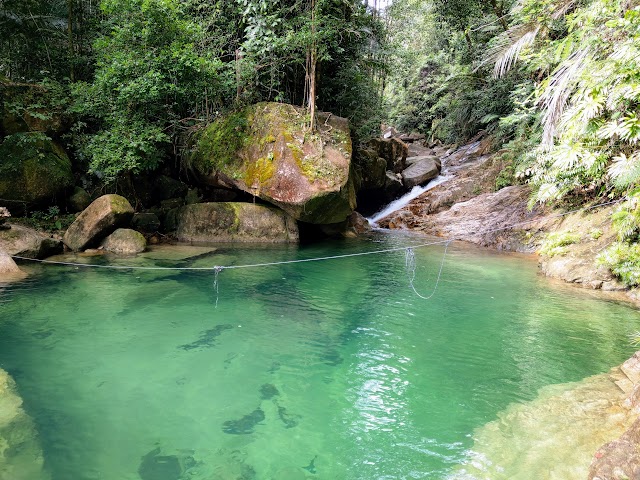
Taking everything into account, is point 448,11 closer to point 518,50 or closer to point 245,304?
point 518,50

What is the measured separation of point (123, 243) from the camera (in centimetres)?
1049

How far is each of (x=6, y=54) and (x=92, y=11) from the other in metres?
2.97

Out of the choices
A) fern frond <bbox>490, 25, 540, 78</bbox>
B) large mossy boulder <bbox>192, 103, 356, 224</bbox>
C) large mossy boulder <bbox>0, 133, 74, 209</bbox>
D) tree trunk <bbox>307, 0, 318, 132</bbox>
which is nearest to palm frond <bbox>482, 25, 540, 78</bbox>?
fern frond <bbox>490, 25, 540, 78</bbox>

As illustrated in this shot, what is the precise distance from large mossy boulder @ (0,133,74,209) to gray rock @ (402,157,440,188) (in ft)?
45.4

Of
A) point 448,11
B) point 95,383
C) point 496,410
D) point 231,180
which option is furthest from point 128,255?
point 448,11

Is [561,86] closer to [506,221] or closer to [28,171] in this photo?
[506,221]

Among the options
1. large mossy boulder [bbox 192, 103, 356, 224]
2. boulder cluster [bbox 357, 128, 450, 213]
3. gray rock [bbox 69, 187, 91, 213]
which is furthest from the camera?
boulder cluster [bbox 357, 128, 450, 213]

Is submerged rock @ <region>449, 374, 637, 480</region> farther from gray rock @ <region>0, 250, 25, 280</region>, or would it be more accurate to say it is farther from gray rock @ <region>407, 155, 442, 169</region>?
gray rock @ <region>407, 155, 442, 169</region>

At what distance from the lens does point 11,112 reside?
10.4 metres

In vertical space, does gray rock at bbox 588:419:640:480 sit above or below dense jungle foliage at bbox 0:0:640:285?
below

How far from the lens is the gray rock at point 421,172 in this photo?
19.3 meters

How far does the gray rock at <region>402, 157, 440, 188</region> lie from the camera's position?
1927cm

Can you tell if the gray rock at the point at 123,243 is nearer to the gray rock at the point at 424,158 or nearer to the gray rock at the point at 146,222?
the gray rock at the point at 146,222

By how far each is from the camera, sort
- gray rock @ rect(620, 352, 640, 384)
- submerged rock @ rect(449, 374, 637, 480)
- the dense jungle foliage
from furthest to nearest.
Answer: the dense jungle foliage < gray rock @ rect(620, 352, 640, 384) < submerged rock @ rect(449, 374, 637, 480)
